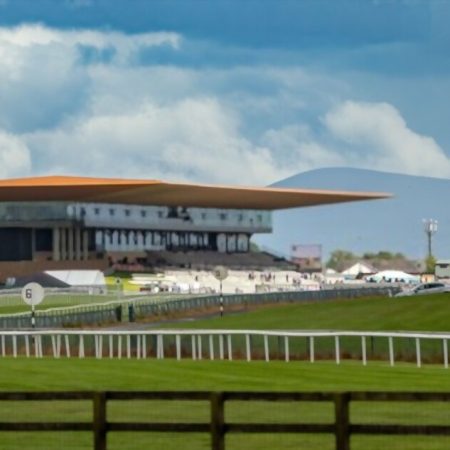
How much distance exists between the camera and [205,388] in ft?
76.5

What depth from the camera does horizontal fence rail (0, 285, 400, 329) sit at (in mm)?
53084

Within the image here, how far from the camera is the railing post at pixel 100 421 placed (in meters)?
15.5

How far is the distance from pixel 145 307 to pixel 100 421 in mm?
Answer: 49000

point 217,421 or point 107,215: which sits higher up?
point 107,215

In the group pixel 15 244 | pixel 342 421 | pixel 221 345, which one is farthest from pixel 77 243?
pixel 342 421

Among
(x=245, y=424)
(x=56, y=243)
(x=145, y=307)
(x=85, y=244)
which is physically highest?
(x=56, y=243)

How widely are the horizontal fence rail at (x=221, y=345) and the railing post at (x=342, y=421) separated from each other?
18304mm

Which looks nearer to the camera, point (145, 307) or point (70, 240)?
point (145, 307)

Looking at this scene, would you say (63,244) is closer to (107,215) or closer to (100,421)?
(107,215)

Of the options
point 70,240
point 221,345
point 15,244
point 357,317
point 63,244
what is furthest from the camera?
point 70,240

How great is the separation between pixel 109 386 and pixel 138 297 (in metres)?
55.1

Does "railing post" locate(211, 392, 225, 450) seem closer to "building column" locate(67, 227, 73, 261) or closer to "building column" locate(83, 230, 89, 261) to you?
"building column" locate(67, 227, 73, 261)

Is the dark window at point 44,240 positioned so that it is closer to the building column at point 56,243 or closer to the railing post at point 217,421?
the building column at point 56,243

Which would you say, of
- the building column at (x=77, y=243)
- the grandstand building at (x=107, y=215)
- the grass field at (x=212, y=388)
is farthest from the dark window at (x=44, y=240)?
the grass field at (x=212, y=388)
